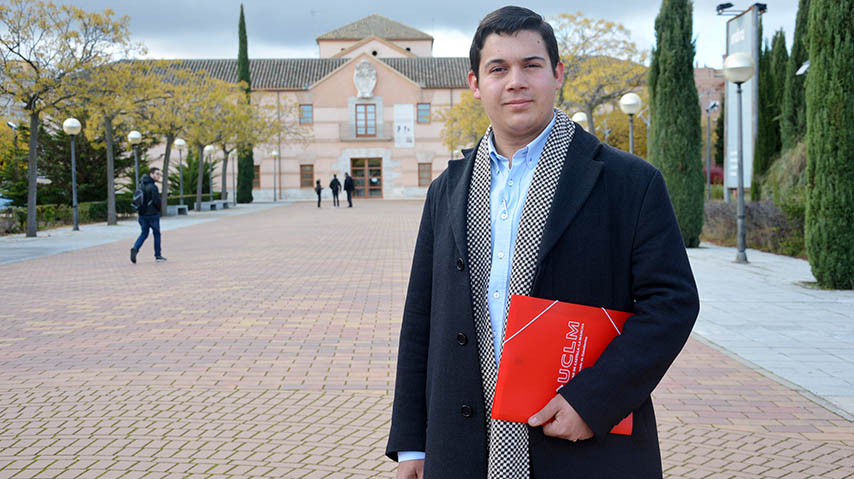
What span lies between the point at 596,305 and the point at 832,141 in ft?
31.6

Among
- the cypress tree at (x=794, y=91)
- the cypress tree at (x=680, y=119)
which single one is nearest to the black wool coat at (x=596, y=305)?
the cypress tree at (x=680, y=119)

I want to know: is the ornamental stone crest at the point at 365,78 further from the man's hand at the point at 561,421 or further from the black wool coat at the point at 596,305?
the man's hand at the point at 561,421

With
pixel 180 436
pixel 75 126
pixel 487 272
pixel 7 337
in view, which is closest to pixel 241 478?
pixel 180 436

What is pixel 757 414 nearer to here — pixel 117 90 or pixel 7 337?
pixel 7 337

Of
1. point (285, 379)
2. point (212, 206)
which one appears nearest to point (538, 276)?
point (285, 379)

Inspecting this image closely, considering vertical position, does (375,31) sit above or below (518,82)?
above

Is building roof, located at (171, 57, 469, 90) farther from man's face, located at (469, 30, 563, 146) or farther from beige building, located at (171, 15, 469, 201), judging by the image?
man's face, located at (469, 30, 563, 146)

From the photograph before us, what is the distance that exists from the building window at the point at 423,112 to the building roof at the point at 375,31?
18034 mm

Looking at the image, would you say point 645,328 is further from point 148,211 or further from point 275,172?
point 275,172

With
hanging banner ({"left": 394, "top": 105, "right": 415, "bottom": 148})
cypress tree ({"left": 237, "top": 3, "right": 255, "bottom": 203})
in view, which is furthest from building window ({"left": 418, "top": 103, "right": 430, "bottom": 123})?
cypress tree ({"left": 237, "top": 3, "right": 255, "bottom": 203})

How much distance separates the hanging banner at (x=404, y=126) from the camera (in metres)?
57.3

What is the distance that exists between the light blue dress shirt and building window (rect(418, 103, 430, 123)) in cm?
5592

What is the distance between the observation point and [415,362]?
217cm

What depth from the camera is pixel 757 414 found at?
505cm
